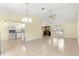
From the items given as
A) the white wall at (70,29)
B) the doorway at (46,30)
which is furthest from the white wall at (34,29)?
the white wall at (70,29)

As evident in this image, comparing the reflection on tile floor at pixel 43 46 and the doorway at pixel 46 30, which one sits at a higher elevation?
the doorway at pixel 46 30

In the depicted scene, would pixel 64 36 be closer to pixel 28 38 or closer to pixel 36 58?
pixel 28 38

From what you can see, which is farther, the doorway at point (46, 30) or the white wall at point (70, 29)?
the doorway at point (46, 30)

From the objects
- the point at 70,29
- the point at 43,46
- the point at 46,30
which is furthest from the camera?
the point at 43,46

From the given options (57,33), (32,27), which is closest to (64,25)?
(57,33)

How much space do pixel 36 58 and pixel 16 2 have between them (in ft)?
3.39

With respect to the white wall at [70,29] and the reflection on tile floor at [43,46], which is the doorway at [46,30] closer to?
the reflection on tile floor at [43,46]

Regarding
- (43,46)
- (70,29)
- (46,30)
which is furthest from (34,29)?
(70,29)

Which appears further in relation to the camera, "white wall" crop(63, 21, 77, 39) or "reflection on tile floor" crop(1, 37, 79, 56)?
"reflection on tile floor" crop(1, 37, 79, 56)

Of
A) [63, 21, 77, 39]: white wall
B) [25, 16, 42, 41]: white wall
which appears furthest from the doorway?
[63, 21, 77, 39]: white wall

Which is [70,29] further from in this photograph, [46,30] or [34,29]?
[34,29]

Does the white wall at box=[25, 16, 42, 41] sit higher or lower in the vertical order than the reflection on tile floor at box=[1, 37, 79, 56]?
higher

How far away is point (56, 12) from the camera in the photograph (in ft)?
8.08

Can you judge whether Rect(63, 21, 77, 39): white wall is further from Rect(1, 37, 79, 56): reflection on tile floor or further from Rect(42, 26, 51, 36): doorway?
Rect(42, 26, 51, 36): doorway
